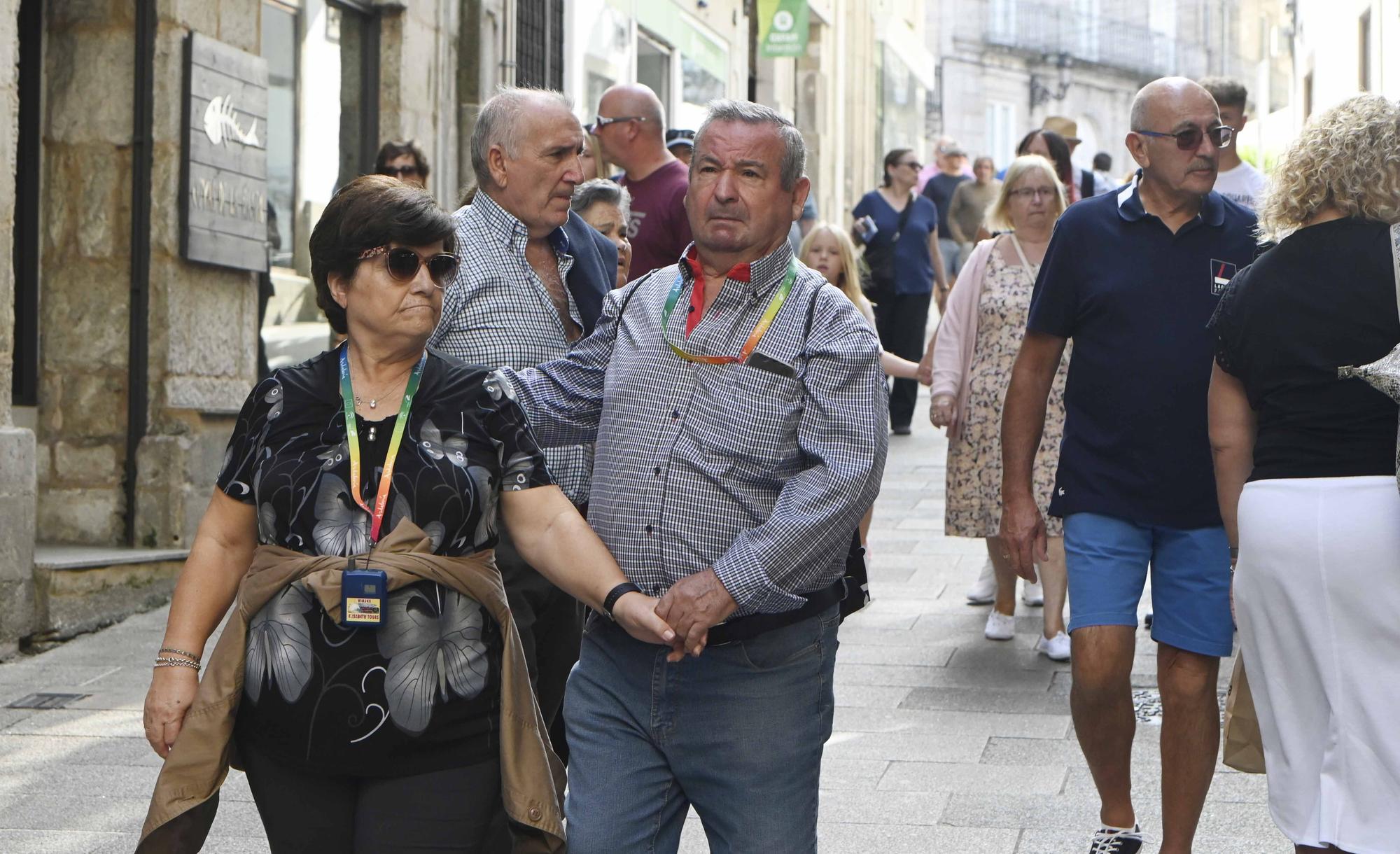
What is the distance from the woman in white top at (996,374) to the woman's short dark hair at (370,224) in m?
4.41

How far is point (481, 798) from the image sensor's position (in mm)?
3246

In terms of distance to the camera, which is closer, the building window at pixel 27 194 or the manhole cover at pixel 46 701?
the manhole cover at pixel 46 701

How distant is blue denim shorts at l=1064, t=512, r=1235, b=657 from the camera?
181 inches

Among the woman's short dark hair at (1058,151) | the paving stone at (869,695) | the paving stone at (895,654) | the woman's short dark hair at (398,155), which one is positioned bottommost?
the paving stone at (869,695)

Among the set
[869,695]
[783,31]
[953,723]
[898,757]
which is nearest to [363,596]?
[898,757]

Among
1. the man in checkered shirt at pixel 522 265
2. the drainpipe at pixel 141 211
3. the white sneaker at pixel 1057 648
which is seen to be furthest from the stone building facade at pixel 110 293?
the man in checkered shirt at pixel 522 265

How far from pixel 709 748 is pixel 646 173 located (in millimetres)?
3772

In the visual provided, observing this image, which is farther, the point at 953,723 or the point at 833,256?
the point at 833,256

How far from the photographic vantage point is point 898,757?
19.9 feet

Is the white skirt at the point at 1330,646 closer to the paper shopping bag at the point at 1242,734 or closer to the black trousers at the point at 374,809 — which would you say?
the paper shopping bag at the point at 1242,734

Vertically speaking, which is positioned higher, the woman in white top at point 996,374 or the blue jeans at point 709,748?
the woman in white top at point 996,374

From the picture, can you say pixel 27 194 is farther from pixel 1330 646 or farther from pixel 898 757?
pixel 1330 646

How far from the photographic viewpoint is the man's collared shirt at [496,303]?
173 inches

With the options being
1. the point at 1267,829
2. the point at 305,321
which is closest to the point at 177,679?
the point at 1267,829
